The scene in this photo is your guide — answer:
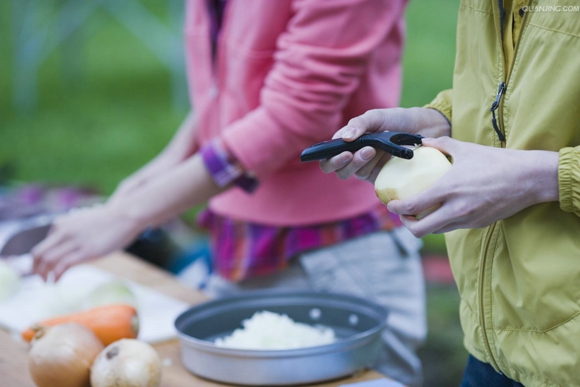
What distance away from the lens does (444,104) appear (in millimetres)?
894

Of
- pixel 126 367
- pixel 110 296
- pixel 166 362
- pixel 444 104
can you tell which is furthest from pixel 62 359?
pixel 444 104

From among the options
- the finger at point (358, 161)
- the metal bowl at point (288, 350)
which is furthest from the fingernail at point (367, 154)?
the metal bowl at point (288, 350)

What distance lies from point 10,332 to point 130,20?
4.99 metres

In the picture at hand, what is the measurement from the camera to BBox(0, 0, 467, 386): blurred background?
246 centimetres

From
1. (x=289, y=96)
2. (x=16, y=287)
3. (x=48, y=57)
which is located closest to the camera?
(x=289, y=96)

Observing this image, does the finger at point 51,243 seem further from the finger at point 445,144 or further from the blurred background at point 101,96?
the blurred background at point 101,96

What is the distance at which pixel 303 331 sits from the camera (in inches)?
43.1

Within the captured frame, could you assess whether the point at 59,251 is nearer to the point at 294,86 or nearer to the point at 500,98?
the point at 294,86

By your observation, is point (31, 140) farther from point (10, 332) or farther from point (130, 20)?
point (10, 332)

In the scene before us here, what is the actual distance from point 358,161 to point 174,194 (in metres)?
0.63

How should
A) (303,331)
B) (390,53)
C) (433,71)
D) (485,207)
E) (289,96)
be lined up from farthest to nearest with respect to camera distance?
(433,71) < (390,53) < (289,96) < (303,331) < (485,207)

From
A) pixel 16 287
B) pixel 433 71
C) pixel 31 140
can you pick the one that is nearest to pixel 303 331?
pixel 16 287

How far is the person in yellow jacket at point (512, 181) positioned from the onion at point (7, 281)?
1005 millimetres

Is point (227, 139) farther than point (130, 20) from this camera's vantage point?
No
